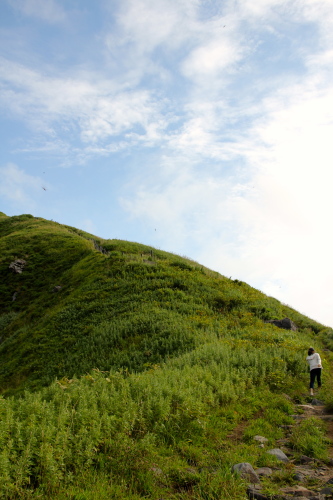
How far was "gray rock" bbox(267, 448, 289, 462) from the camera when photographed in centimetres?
696

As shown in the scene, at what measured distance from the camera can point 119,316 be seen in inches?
882

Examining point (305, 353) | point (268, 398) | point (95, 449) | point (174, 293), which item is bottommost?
point (95, 449)

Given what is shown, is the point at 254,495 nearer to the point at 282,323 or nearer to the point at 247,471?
the point at 247,471

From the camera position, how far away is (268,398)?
427 inches

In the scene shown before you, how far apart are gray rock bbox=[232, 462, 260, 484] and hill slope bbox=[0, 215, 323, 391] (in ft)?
27.6

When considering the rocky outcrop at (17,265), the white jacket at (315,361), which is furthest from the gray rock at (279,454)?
the rocky outcrop at (17,265)

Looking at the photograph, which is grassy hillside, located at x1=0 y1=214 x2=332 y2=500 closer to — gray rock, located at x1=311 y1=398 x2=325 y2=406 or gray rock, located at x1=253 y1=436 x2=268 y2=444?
gray rock, located at x1=253 y1=436 x2=268 y2=444

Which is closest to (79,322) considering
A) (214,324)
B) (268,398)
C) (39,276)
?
(214,324)

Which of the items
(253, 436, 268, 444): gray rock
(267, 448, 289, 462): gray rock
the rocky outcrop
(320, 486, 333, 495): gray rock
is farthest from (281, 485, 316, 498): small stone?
the rocky outcrop

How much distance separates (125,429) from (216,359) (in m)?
7.04

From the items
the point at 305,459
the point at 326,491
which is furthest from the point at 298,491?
the point at 305,459

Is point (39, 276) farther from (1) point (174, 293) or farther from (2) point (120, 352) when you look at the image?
(2) point (120, 352)

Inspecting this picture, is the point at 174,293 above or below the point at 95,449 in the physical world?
above

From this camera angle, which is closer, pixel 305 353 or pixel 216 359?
pixel 216 359
